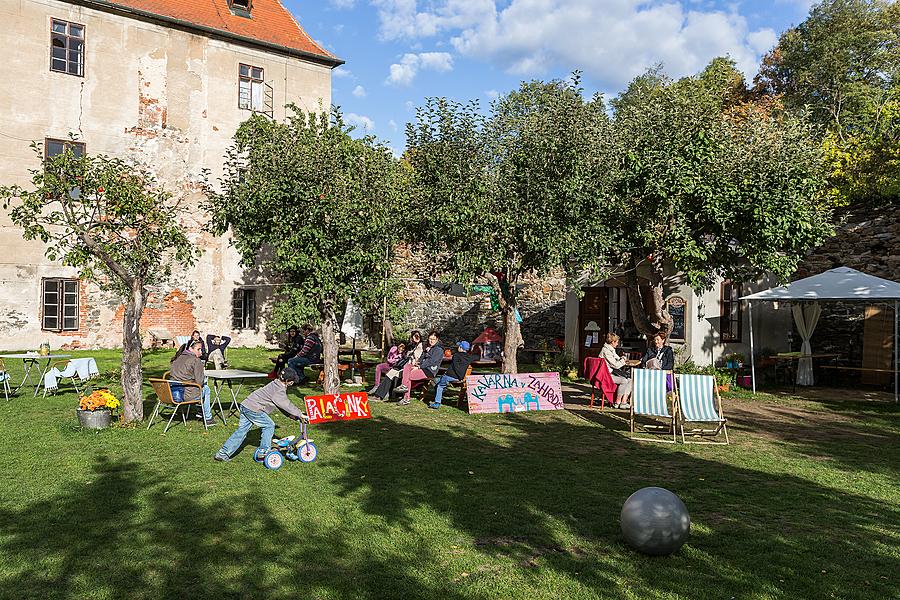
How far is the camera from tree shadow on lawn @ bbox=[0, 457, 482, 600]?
14.6ft

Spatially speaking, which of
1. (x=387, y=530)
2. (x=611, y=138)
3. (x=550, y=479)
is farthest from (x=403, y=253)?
(x=387, y=530)

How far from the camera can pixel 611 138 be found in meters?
12.6

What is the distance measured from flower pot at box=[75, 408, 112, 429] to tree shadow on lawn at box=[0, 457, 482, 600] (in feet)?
10.5

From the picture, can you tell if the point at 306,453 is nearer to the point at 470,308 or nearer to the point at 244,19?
the point at 470,308

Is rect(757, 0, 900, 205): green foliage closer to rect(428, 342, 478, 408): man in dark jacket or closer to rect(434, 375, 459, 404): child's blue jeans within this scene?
rect(428, 342, 478, 408): man in dark jacket

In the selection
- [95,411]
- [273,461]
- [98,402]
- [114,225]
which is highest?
[114,225]

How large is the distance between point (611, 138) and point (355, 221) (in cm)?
498

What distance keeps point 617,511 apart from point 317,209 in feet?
23.3

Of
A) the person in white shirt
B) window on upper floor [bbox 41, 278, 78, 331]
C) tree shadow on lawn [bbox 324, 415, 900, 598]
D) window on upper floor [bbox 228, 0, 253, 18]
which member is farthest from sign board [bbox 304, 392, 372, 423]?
window on upper floor [bbox 228, 0, 253, 18]

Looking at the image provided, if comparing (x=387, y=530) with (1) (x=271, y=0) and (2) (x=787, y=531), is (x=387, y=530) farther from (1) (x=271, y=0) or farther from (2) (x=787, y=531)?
(1) (x=271, y=0)

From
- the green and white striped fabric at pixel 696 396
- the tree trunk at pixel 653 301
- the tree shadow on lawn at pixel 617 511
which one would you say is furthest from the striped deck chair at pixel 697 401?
the tree trunk at pixel 653 301

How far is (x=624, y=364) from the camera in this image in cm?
1292

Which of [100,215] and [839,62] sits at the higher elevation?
[839,62]

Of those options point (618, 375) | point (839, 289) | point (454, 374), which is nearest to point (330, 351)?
point (454, 374)
